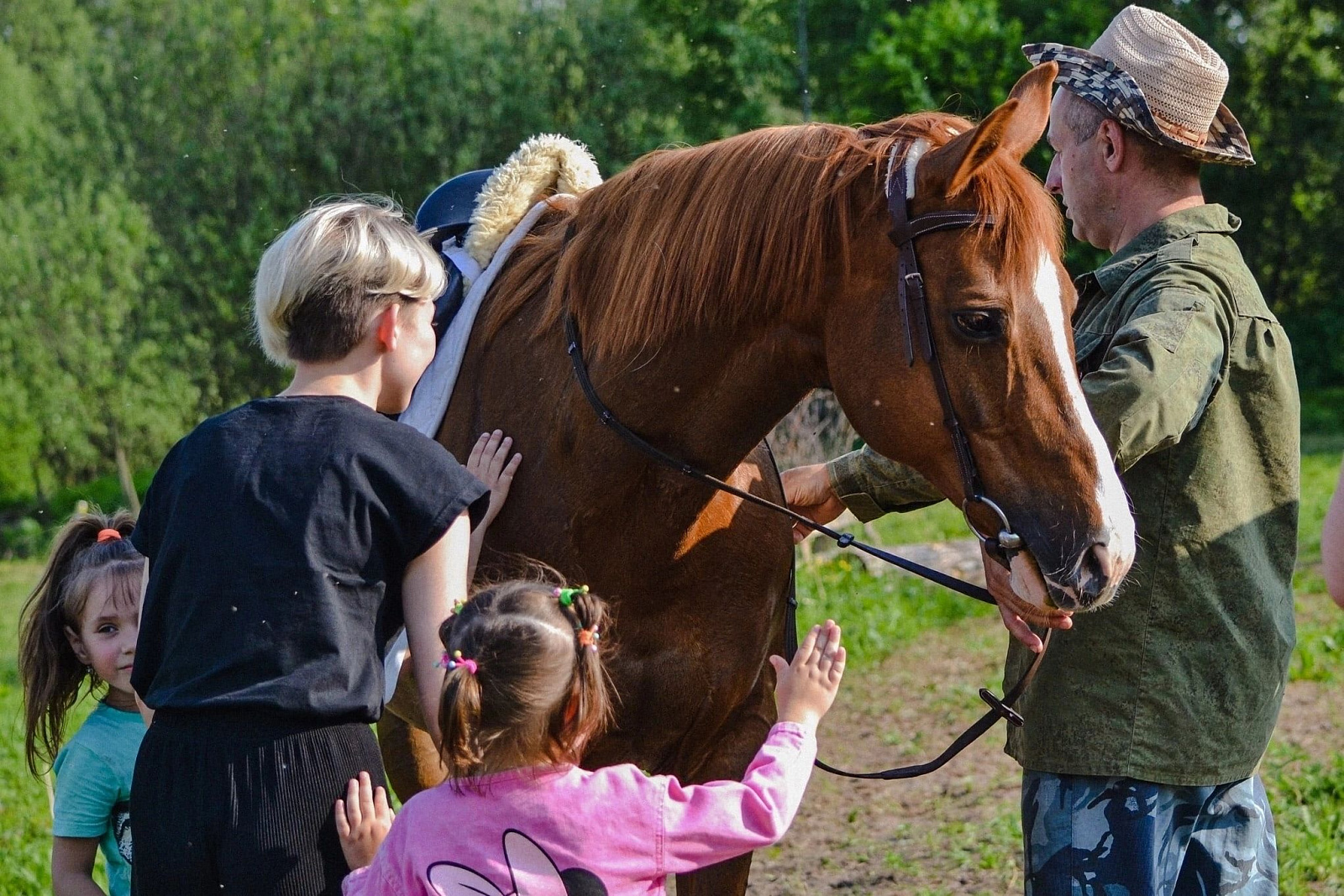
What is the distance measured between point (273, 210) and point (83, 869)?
15.6 metres

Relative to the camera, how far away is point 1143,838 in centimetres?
217

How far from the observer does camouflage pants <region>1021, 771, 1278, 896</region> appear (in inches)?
85.3

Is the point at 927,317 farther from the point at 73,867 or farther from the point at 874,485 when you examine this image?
the point at 73,867

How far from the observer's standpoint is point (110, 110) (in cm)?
1845

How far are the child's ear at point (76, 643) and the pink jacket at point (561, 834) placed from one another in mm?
1160

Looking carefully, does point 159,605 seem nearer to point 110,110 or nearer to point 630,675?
point 630,675

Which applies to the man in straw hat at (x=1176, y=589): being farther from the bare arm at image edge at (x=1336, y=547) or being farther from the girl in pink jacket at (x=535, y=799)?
the girl in pink jacket at (x=535, y=799)

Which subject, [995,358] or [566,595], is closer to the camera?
[566,595]

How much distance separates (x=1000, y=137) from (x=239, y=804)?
148 centimetres

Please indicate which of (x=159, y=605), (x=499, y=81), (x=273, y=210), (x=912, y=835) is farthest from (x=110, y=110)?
(x=159, y=605)

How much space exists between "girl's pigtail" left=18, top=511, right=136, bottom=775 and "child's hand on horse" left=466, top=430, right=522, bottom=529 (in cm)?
75

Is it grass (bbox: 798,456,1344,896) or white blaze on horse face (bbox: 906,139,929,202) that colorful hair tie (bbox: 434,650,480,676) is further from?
grass (bbox: 798,456,1344,896)

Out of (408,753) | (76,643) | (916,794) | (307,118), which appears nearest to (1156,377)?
(408,753)

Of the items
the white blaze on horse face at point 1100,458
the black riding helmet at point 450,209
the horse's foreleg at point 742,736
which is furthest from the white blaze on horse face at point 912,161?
the black riding helmet at point 450,209
